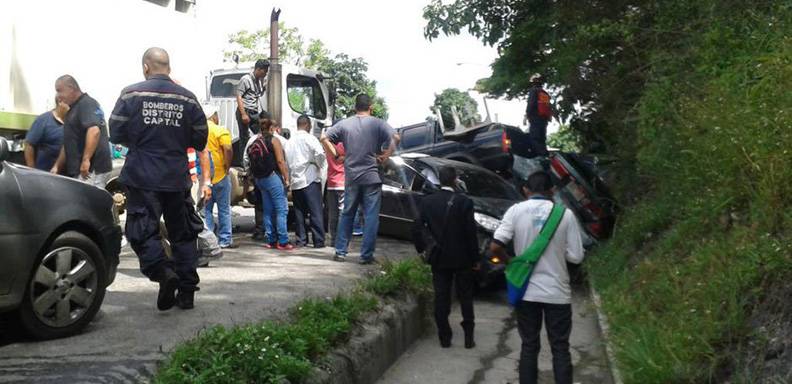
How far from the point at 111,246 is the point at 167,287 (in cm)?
47

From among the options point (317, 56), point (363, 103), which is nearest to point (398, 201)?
point (363, 103)

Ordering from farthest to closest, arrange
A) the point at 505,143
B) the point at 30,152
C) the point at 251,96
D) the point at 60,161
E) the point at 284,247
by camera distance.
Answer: the point at 505,143 → the point at 251,96 → the point at 284,247 → the point at 30,152 → the point at 60,161

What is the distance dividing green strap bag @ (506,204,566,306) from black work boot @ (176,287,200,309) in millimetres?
2319

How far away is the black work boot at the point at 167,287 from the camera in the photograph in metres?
6.52

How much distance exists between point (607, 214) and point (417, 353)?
21.6 feet

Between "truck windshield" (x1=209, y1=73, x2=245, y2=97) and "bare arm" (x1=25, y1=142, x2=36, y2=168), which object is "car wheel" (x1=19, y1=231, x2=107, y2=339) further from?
"truck windshield" (x1=209, y1=73, x2=245, y2=97)

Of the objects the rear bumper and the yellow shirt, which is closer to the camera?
the rear bumper

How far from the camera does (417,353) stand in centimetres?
820

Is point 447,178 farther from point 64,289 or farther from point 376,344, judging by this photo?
point 64,289

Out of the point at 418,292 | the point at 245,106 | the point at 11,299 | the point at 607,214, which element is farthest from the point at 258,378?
the point at 607,214

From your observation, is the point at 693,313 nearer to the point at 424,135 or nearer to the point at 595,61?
the point at 595,61

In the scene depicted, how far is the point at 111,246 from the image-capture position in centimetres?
648

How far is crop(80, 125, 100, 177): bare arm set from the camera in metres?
8.02

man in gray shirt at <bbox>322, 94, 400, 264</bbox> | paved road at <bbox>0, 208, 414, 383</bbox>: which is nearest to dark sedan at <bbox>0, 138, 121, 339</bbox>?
paved road at <bbox>0, 208, 414, 383</bbox>
